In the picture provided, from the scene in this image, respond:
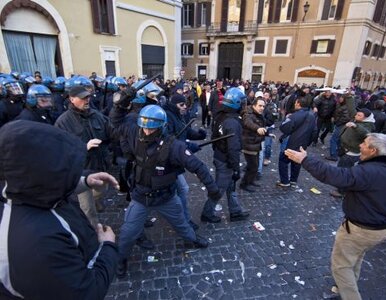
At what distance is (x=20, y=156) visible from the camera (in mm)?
954

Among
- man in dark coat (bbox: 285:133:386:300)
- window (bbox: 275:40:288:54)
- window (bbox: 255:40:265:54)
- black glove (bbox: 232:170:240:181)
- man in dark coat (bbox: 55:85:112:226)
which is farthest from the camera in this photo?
window (bbox: 255:40:265:54)

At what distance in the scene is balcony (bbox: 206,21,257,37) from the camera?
2697cm

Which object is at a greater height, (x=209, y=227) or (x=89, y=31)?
(x=89, y=31)

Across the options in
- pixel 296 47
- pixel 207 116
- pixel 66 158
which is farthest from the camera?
pixel 296 47

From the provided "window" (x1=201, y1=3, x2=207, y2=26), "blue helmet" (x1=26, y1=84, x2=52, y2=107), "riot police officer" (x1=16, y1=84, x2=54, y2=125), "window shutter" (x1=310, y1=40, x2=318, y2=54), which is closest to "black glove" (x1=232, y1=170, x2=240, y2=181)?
"riot police officer" (x1=16, y1=84, x2=54, y2=125)

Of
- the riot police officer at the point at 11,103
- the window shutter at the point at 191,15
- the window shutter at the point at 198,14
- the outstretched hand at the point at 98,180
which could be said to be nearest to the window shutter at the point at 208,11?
the window shutter at the point at 198,14

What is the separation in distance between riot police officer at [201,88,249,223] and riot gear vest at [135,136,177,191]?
1.10m

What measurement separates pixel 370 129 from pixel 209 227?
3651 millimetres

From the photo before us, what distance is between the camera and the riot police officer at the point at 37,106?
3756 mm

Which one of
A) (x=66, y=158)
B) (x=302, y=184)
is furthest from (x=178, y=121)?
(x=302, y=184)

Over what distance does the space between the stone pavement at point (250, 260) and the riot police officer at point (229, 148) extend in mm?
284

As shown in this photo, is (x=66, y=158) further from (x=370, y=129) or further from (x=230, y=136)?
(x=370, y=129)

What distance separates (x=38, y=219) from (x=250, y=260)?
3040 millimetres

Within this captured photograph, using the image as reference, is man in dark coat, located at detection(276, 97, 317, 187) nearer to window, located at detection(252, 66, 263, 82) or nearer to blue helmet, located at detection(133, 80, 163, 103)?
blue helmet, located at detection(133, 80, 163, 103)
